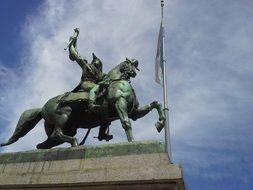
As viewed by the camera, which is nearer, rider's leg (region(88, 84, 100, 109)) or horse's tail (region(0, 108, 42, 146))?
rider's leg (region(88, 84, 100, 109))

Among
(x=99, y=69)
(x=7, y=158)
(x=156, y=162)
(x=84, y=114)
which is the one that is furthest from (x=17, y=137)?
(x=156, y=162)

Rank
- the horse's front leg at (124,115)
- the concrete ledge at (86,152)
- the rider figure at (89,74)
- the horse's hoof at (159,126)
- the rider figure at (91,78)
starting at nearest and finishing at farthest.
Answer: the concrete ledge at (86,152) < the horse's front leg at (124,115) < the horse's hoof at (159,126) < the rider figure at (91,78) < the rider figure at (89,74)

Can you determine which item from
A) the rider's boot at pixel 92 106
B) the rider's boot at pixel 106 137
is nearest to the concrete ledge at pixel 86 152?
the rider's boot at pixel 92 106

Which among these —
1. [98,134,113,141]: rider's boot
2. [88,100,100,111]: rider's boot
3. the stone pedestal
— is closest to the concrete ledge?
the stone pedestal

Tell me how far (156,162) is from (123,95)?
2.40 m

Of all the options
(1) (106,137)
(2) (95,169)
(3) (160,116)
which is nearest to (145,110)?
(3) (160,116)

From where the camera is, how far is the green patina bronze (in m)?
11.1

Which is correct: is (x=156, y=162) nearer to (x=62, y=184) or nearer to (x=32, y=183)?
(x=62, y=184)

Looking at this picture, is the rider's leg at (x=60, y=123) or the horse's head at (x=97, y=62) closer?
the rider's leg at (x=60, y=123)

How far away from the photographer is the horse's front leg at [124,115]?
1061 centimetres

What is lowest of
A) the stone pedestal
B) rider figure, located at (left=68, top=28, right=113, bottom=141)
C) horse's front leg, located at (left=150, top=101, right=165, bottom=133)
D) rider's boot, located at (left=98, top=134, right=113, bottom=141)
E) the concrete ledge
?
the stone pedestal

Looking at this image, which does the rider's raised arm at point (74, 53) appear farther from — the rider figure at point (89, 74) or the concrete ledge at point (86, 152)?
the concrete ledge at point (86, 152)

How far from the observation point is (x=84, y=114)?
11625 millimetres

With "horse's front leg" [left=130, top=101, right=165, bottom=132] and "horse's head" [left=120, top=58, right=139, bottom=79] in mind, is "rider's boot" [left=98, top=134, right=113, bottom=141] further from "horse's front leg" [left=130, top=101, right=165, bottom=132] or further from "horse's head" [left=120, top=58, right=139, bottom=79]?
"horse's head" [left=120, top=58, right=139, bottom=79]
